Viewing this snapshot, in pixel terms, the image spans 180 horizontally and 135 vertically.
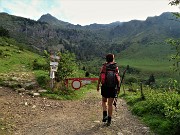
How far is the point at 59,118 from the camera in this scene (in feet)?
44.0

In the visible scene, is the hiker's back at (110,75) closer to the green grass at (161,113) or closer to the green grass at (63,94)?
the green grass at (161,113)

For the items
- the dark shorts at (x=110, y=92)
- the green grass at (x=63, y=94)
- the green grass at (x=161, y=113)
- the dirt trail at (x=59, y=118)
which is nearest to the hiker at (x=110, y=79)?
the dark shorts at (x=110, y=92)

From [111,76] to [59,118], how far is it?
322 cm

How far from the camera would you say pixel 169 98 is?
13688 millimetres

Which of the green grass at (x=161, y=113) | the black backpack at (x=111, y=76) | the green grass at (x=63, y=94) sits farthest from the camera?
the green grass at (x=63, y=94)

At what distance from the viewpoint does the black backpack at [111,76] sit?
39.2ft

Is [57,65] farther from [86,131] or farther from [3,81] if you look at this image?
[86,131]

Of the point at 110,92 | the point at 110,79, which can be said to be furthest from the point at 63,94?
the point at 110,79

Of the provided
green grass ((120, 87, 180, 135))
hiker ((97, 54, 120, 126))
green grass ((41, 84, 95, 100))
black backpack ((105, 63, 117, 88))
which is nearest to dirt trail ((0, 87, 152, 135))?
green grass ((120, 87, 180, 135))

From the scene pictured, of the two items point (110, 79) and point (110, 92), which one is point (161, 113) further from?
point (110, 79)

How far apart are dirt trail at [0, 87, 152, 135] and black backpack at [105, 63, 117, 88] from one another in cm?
172

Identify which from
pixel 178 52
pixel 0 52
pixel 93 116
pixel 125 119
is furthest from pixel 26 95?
pixel 0 52

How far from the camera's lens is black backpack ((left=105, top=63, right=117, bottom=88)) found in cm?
1195

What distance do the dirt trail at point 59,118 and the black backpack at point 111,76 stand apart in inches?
67.6
